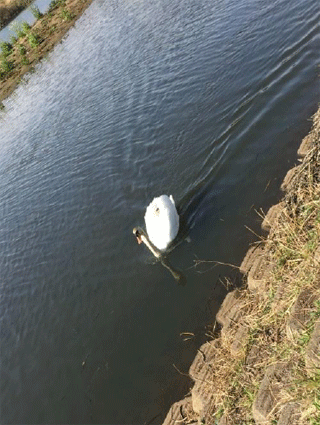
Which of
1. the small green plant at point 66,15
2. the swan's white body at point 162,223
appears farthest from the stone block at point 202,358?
the small green plant at point 66,15

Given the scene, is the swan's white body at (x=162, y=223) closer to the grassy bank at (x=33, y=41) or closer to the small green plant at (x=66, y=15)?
the grassy bank at (x=33, y=41)

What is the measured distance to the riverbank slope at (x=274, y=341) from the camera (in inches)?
185

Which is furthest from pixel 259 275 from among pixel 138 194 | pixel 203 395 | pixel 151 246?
pixel 138 194

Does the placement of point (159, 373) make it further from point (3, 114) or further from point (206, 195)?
point (3, 114)

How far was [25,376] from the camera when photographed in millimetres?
9914

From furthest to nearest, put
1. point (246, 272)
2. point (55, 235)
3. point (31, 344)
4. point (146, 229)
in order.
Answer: point (55, 235) < point (146, 229) < point (31, 344) < point (246, 272)

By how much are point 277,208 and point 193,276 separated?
2.53 m

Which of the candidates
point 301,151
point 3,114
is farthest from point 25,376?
point 3,114

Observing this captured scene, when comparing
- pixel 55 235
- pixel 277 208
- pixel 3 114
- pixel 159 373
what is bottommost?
pixel 159 373

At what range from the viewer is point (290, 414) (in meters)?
4.45

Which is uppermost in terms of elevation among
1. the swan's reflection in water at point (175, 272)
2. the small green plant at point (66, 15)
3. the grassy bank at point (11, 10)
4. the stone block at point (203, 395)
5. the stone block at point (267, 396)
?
the grassy bank at point (11, 10)

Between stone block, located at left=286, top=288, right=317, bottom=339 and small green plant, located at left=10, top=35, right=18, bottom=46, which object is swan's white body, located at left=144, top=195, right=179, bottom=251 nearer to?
stone block, located at left=286, top=288, right=317, bottom=339

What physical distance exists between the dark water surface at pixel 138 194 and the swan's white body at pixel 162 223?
1.65 ft

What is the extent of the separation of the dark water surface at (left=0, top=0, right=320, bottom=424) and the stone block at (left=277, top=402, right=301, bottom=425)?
3.87m
